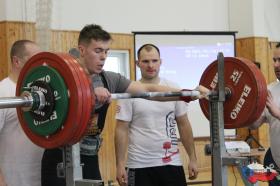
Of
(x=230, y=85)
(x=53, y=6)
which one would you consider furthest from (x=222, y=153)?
(x=53, y=6)

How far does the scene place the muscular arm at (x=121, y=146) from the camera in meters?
3.68

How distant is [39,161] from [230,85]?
3.96 feet

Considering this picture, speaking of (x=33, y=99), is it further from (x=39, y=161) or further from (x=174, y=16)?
(x=174, y=16)

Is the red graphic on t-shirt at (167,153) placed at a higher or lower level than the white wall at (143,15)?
lower

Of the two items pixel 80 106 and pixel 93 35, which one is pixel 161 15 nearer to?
pixel 93 35

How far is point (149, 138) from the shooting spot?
3641 mm

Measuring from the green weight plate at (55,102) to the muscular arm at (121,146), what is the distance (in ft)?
4.79

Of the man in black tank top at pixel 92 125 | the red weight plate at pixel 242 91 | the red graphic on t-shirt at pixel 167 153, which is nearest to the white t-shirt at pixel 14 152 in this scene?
the man in black tank top at pixel 92 125

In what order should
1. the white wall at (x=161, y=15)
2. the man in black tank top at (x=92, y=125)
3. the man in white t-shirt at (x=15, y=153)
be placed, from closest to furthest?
the man in black tank top at (x=92, y=125) < the man in white t-shirt at (x=15, y=153) < the white wall at (x=161, y=15)

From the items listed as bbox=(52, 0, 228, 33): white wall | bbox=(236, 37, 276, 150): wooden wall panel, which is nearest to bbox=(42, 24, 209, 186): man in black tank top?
bbox=(52, 0, 228, 33): white wall

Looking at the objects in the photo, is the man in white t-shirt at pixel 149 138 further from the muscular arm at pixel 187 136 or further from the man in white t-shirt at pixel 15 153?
the man in white t-shirt at pixel 15 153

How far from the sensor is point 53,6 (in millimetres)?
6859

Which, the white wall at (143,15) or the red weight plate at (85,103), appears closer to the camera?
the red weight plate at (85,103)

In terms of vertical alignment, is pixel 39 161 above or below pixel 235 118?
below
